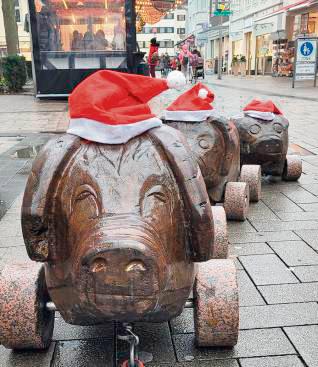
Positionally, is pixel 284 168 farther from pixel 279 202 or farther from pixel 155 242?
pixel 155 242

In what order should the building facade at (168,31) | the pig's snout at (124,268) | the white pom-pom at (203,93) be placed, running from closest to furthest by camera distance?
1. the pig's snout at (124,268)
2. the white pom-pom at (203,93)
3. the building facade at (168,31)

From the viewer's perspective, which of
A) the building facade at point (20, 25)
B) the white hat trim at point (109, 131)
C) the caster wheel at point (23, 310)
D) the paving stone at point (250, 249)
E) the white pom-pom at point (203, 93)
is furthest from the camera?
the building facade at point (20, 25)

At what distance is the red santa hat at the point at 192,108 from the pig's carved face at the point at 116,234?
80.6 inches

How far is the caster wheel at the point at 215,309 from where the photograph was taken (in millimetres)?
2418

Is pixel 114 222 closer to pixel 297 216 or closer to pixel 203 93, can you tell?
pixel 203 93

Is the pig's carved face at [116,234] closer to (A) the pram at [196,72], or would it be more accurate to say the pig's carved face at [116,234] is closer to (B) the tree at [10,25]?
(B) the tree at [10,25]

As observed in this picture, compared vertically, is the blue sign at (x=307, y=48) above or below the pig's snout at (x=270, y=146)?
above

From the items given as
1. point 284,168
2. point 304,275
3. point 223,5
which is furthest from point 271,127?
point 223,5

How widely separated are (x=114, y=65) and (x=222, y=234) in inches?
509

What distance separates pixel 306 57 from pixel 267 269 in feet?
58.0

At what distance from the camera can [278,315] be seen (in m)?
2.90

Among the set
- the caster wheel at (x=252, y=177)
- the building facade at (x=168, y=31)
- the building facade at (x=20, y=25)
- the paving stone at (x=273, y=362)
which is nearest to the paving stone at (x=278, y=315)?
the paving stone at (x=273, y=362)

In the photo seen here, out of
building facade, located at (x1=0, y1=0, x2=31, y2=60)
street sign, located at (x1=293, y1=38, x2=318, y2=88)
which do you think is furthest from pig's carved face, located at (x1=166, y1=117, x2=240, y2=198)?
building facade, located at (x1=0, y1=0, x2=31, y2=60)

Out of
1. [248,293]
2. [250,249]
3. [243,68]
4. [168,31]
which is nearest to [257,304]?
[248,293]
